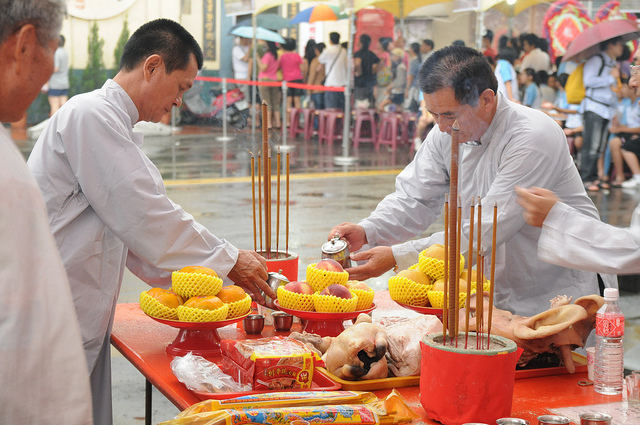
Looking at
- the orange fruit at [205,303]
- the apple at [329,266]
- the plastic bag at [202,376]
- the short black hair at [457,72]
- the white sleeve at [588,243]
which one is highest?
the short black hair at [457,72]

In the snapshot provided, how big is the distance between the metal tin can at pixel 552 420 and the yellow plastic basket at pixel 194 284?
89 cm

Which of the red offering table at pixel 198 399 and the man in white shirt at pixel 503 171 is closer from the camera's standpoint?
the red offering table at pixel 198 399

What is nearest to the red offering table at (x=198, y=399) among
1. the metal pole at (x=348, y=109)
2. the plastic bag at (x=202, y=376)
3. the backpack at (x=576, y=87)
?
the plastic bag at (x=202, y=376)

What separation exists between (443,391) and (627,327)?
11.1 ft

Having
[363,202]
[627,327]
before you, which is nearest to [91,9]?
[363,202]

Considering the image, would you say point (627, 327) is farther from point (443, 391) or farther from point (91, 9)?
point (91, 9)

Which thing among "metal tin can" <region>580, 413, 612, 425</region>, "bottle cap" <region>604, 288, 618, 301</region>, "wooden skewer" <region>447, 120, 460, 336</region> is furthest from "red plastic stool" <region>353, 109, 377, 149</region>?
"metal tin can" <region>580, 413, 612, 425</region>

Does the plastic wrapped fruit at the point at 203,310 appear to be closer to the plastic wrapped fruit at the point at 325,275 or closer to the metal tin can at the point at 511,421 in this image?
the plastic wrapped fruit at the point at 325,275

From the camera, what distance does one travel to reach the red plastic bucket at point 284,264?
2.41 meters

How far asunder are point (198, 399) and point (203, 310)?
13.1 inches

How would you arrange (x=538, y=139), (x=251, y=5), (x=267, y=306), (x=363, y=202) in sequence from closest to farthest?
(x=267, y=306) < (x=538, y=139) < (x=363, y=202) < (x=251, y=5)

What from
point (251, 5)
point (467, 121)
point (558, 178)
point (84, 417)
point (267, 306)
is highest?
point (251, 5)

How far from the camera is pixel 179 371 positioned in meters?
1.70

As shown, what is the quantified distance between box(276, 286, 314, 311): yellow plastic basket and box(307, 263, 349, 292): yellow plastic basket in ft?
0.24
